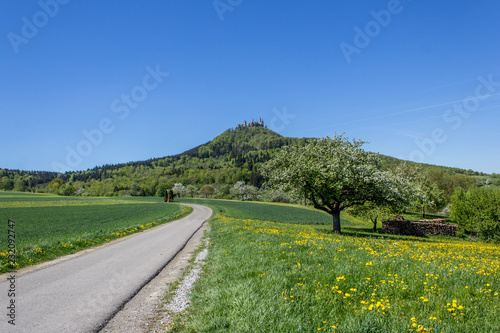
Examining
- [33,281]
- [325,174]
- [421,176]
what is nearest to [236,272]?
[33,281]

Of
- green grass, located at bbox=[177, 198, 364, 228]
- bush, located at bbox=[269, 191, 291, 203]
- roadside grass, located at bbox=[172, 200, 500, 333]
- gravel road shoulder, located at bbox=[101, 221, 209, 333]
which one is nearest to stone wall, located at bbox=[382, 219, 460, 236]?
green grass, located at bbox=[177, 198, 364, 228]

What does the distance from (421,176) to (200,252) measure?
230ft

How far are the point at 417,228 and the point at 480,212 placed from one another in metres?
9.58

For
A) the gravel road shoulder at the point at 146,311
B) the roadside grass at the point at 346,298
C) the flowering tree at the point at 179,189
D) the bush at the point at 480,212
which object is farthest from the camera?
the flowering tree at the point at 179,189

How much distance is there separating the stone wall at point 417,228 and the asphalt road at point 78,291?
41.5m

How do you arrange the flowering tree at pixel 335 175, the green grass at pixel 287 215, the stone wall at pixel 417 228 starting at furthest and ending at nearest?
the green grass at pixel 287 215
the stone wall at pixel 417 228
the flowering tree at pixel 335 175

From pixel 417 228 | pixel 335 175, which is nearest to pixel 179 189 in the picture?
pixel 417 228

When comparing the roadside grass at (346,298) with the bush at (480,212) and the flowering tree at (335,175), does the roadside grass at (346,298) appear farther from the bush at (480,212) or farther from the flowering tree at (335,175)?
the bush at (480,212)

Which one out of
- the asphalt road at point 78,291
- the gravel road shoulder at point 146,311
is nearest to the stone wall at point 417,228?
the asphalt road at point 78,291

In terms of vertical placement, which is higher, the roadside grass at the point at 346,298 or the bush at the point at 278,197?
the roadside grass at the point at 346,298

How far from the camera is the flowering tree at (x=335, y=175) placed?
23.0m

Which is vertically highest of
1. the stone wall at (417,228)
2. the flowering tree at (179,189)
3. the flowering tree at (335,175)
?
the flowering tree at (335,175)

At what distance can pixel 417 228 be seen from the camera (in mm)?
42719

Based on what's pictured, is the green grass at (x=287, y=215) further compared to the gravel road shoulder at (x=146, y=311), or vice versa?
the green grass at (x=287, y=215)
